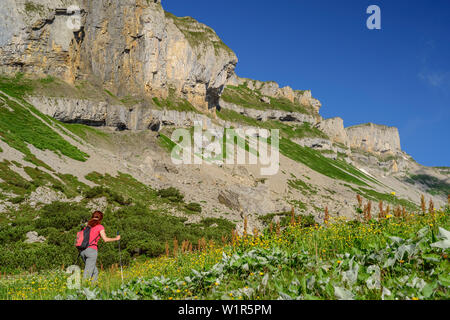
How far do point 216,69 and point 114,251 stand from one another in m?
100.0

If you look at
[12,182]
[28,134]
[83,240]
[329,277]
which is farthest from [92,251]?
[28,134]

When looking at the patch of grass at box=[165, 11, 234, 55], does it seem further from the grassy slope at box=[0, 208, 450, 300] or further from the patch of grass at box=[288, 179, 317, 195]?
the grassy slope at box=[0, 208, 450, 300]

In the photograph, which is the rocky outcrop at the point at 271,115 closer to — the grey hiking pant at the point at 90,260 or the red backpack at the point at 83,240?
the red backpack at the point at 83,240

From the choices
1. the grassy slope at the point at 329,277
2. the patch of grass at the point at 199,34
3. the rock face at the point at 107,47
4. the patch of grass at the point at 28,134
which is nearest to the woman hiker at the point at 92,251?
the grassy slope at the point at 329,277

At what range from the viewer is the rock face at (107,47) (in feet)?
169

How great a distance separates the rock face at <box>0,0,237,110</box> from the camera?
51656 mm

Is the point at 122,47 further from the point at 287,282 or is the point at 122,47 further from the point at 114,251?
the point at 287,282

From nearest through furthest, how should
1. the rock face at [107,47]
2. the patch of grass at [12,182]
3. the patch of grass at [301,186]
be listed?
the patch of grass at [12,182] < the rock face at [107,47] < the patch of grass at [301,186]

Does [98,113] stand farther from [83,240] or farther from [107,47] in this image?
[83,240]

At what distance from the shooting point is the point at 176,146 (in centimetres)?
6725

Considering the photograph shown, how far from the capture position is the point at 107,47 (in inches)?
2606

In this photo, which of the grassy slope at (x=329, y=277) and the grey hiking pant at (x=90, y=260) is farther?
the grey hiking pant at (x=90, y=260)

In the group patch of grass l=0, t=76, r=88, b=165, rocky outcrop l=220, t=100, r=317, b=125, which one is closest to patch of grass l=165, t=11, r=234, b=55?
rocky outcrop l=220, t=100, r=317, b=125

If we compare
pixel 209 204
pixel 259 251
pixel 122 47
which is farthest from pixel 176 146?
pixel 259 251
